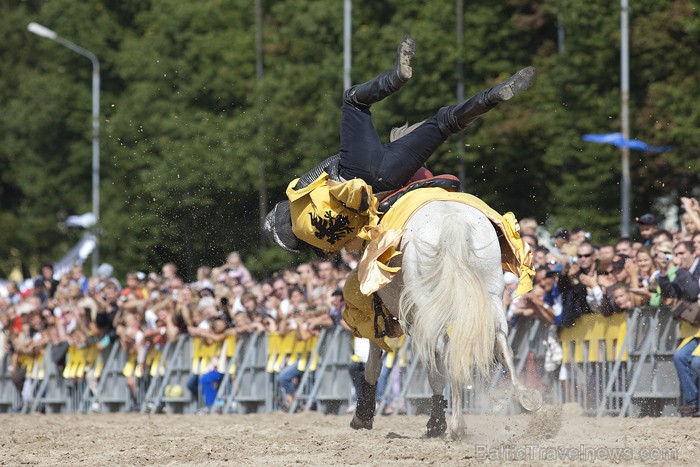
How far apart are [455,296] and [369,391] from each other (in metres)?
2.43

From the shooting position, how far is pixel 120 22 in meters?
44.9

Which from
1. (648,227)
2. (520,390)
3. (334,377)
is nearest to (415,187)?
(520,390)

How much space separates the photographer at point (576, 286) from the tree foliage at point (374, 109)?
3461 mm

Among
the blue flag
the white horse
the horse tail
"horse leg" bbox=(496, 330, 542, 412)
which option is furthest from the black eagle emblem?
the blue flag

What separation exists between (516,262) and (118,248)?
2713 cm

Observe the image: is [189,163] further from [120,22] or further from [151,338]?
[120,22]

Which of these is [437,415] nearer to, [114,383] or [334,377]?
[334,377]

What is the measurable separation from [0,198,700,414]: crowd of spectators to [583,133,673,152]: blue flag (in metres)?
3.72

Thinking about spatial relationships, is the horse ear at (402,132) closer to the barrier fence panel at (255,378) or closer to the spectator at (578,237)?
the spectator at (578,237)

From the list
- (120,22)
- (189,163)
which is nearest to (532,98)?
(189,163)

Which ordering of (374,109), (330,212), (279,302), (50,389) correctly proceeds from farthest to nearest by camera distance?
(374,109), (50,389), (279,302), (330,212)

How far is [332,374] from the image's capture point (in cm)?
1653

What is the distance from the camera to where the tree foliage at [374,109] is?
23719mm

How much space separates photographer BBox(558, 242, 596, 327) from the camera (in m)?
13.9
